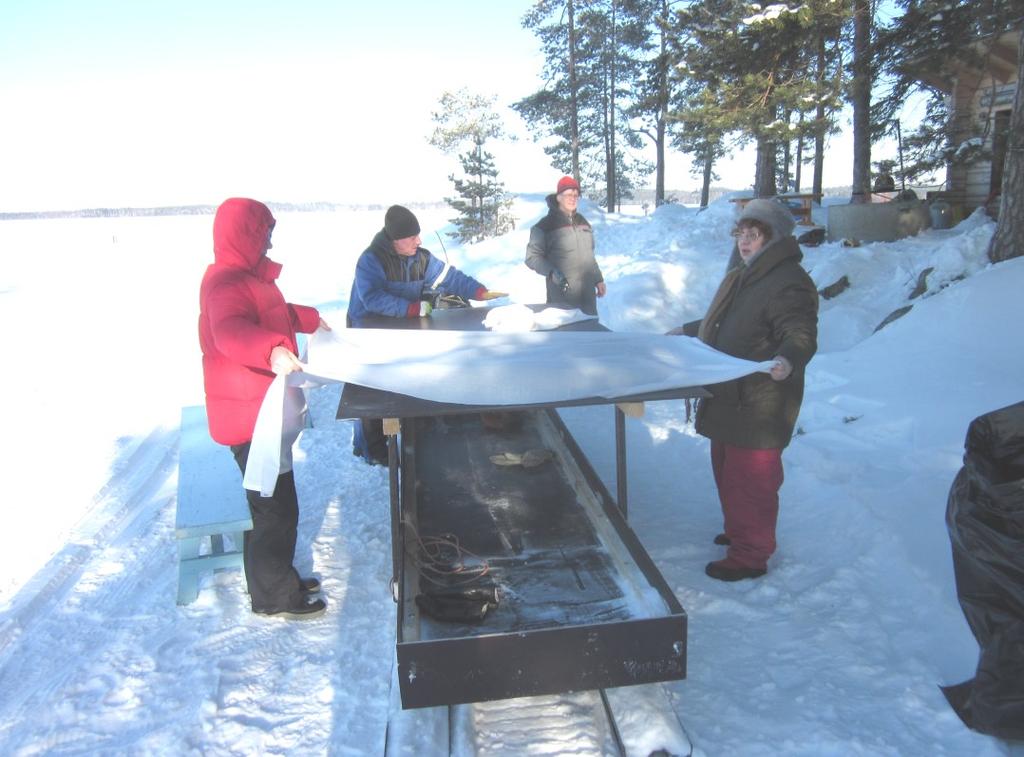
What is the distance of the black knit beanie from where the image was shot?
16.6ft

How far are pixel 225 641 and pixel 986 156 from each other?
9976mm

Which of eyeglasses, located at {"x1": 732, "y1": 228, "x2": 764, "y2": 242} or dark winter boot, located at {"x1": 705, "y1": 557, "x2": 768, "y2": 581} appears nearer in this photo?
eyeglasses, located at {"x1": 732, "y1": 228, "x2": 764, "y2": 242}

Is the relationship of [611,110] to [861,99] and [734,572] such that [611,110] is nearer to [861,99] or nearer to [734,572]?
[861,99]

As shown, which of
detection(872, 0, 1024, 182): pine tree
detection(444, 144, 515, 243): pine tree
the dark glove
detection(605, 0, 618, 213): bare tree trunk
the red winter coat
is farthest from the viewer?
detection(605, 0, 618, 213): bare tree trunk

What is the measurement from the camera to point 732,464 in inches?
146

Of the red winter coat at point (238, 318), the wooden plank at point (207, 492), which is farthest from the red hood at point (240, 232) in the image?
the wooden plank at point (207, 492)

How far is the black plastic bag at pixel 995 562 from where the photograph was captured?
7.65 ft

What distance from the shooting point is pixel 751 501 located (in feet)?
12.0

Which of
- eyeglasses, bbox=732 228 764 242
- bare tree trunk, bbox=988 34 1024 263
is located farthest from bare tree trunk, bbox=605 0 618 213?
eyeglasses, bbox=732 228 764 242

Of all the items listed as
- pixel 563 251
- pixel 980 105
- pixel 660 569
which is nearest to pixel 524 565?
pixel 660 569

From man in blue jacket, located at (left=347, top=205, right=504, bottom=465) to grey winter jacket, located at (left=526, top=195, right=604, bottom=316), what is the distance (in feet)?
3.66

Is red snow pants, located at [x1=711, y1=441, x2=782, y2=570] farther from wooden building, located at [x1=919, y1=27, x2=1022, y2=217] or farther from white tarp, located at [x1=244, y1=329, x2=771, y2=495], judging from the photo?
wooden building, located at [x1=919, y1=27, x2=1022, y2=217]

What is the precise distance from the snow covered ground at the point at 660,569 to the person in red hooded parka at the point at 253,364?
0.26 meters

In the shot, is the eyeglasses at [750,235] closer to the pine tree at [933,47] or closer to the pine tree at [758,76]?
the pine tree at [933,47]
